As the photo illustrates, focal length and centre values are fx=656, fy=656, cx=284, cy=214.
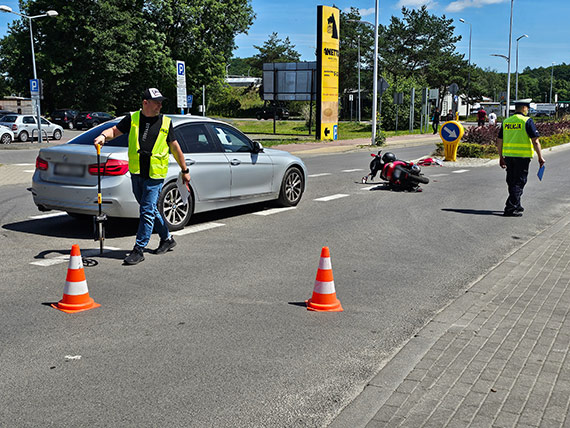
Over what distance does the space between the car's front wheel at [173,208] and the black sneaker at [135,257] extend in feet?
4.57

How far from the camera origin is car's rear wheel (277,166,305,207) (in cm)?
1123

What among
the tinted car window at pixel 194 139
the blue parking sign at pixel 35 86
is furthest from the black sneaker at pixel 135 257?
the blue parking sign at pixel 35 86

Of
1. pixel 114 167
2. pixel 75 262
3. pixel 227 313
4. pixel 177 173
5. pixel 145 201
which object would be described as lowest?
pixel 227 313

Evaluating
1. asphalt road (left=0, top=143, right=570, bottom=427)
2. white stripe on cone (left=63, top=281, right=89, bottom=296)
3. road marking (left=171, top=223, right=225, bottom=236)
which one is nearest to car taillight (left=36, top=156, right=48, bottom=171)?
asphalt road (left=0, top=143, right=570, bottom=427)

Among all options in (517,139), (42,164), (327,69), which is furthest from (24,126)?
(517,139)

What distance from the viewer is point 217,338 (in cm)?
484

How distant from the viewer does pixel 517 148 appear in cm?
1069

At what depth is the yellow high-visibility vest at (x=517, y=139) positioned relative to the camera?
10.6 m

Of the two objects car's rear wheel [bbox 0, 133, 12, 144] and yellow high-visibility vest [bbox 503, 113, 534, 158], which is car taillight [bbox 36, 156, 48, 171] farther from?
car's rear wheel [bbox 0, 133, 12, 144]

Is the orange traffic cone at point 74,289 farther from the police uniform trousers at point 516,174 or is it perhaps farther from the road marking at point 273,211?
the police uniform trousers at point 516,174

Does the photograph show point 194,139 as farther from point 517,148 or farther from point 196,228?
point 517,148

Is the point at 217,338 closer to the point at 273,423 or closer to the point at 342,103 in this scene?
the point at 273,423

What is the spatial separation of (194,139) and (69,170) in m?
1.79

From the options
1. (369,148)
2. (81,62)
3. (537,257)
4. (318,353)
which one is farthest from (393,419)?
(81,62)
